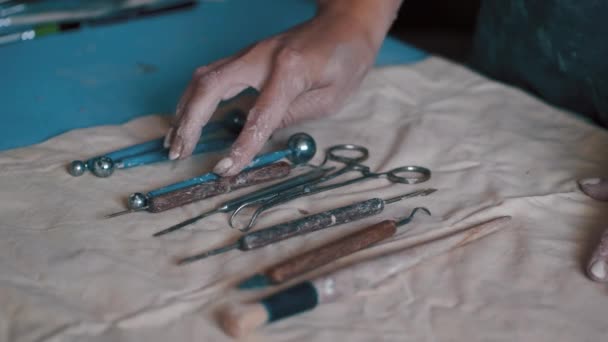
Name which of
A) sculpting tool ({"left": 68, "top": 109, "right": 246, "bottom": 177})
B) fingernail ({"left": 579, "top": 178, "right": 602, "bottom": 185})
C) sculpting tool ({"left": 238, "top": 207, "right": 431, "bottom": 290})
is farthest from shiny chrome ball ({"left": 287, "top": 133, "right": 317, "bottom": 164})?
fingernail ({"left": 579, "top": 178, "right": 602, "bottom": 185})

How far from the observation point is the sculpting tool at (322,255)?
76cm

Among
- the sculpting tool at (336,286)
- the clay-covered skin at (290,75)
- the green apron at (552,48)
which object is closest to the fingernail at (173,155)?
the clay-covered skin at (290,75)

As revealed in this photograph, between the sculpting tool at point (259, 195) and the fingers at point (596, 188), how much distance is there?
0.39 metres

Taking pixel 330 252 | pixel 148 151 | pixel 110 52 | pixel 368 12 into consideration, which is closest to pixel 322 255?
pixel 330 252

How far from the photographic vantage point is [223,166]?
3.07 feet

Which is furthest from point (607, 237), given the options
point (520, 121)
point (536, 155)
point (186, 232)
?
point (186, 232)

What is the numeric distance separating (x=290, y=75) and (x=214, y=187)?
0.73ft

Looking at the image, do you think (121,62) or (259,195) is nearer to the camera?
(259,195)

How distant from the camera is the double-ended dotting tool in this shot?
90 cm

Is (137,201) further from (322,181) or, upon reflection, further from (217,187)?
(322,181)

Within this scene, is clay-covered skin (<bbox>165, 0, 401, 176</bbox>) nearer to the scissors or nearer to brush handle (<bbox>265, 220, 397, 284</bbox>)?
the scissors

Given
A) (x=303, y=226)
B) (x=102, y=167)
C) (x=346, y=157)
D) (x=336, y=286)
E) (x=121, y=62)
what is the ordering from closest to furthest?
(x=336, y=286) → (x=303, y=226) → (x=102, y=167) → (x=346, y=157) → (x=121, y=62)

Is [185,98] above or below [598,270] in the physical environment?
above

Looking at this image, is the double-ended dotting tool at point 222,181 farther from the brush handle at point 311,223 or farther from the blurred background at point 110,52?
the blurred background at point 110,52
